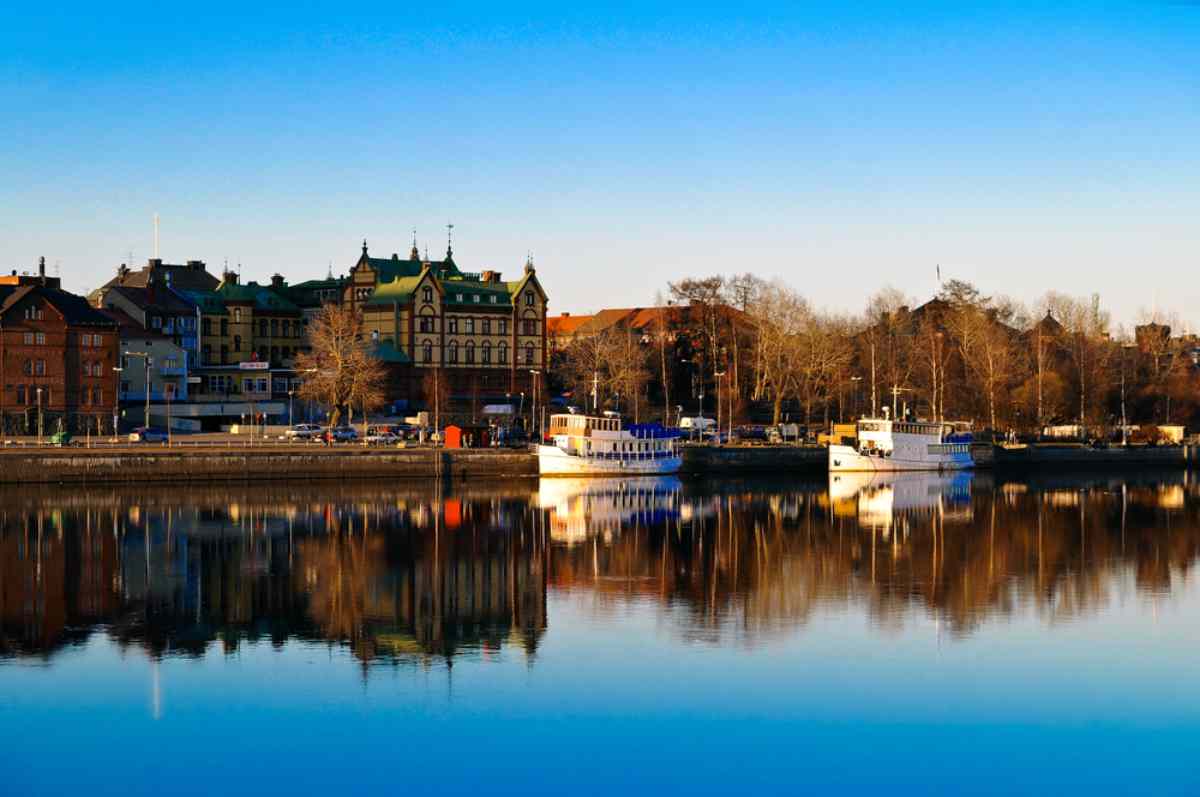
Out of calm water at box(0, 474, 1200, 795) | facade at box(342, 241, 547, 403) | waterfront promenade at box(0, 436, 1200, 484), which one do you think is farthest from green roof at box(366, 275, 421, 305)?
calm water at box(0, 474, 1200, 795)

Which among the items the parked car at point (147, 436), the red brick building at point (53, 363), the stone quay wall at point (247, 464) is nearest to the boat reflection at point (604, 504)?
the stone quay wall at point (247, 464)

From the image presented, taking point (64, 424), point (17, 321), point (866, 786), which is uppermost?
point (17, 321)

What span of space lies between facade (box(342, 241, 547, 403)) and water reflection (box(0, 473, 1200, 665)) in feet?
118

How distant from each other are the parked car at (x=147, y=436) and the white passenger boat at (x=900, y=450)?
40.0 metres

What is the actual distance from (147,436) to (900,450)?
46403 mm

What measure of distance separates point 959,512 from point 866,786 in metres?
46.3

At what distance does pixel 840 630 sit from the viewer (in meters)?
36.1

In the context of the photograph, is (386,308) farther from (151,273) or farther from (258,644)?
(258,644)

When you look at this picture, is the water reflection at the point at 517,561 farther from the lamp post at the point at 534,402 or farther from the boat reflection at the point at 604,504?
the lamp post at the point at 534,402

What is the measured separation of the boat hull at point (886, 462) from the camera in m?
92.1

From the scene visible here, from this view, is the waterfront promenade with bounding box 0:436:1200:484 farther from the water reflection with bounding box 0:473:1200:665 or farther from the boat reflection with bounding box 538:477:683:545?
the boat reflection with bounding box 538:477:683:545

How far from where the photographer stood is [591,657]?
108ft

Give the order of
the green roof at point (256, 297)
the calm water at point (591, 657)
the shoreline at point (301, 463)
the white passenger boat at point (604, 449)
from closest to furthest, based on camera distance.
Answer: the calm water at point (591, 657)
the shoreline at point (301, 463)
the white passenger boat at point (604, 449)
the green roof at point (256, 297)

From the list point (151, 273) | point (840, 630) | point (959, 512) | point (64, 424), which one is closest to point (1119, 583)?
point (840, 630)
